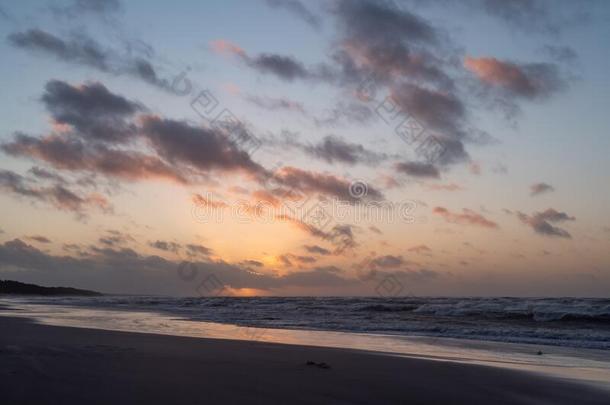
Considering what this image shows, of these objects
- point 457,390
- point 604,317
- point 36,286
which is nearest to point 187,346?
point 457,390

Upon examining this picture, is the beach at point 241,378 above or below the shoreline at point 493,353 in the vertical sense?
above

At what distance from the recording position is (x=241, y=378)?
9.49m

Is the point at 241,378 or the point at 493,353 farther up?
the point at 241,378

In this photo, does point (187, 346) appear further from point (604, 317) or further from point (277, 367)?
point (604, 317)

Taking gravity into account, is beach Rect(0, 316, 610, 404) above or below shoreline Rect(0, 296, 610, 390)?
above

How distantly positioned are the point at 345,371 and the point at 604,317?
102 ft

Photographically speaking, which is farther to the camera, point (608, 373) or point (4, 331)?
point (4, 331)

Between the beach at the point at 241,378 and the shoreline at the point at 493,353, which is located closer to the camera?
the beach at the point at 241,378

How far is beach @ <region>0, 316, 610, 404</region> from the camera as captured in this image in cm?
768

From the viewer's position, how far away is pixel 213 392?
798 centimetres

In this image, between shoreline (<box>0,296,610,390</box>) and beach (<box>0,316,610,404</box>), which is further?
shoreline (<box>0,296,610,390</box>)

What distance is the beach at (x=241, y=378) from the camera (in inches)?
302

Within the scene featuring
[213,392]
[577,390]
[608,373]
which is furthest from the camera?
[608,373]

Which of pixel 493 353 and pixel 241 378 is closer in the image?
pixel 241 378
